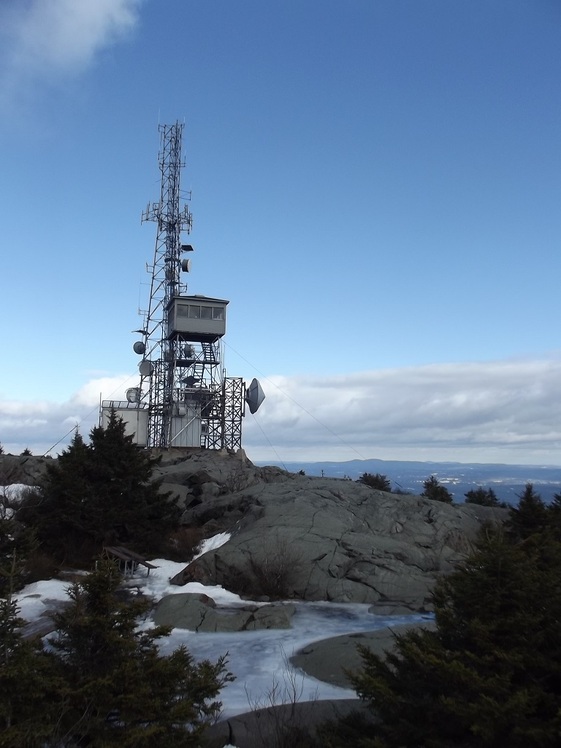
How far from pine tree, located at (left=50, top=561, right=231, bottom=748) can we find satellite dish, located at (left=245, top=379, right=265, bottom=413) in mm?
34720

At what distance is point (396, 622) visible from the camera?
46.0 ft

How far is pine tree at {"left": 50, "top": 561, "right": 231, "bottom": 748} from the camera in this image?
18.1 feet

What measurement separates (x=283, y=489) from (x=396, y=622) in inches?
403

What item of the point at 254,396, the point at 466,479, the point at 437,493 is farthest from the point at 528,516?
the point at 466,479

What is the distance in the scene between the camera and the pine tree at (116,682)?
553 cm

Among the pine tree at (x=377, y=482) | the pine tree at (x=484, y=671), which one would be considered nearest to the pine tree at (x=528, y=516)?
the pine tree at (x=377, y=482)

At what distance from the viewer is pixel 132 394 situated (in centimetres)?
4431

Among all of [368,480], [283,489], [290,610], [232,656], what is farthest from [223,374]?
[232,656]

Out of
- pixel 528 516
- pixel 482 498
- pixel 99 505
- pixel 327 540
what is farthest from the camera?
pixel 482 498

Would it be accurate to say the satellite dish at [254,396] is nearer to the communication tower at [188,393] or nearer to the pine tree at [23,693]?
the communication tower at [188,393]

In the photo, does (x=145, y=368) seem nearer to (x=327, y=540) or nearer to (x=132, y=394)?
(x=132, y=394)

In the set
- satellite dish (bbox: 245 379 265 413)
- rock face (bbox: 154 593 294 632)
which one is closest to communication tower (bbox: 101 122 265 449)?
satellite dish (bbox: 245 379 265 413)

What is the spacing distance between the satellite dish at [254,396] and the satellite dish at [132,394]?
26.8 feet

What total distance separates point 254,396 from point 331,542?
76.8 feet
